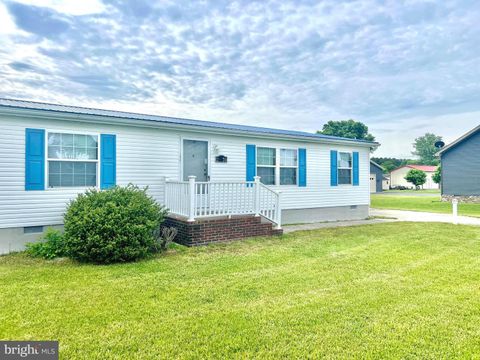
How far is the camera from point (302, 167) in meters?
10.4

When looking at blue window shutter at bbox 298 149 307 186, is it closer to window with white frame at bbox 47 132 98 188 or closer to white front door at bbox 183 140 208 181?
white front door at bbox 183 140 208 181

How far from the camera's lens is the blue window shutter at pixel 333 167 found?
36.6 feet

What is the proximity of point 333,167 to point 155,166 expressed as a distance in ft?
21.0

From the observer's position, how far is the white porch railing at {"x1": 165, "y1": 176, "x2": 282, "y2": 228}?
7051mm

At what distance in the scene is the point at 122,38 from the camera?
1038 centimetres

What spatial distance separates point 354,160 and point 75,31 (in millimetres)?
10333

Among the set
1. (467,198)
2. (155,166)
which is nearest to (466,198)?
(467,198)

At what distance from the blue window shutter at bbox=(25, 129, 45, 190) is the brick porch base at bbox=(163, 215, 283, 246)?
2.81 metres

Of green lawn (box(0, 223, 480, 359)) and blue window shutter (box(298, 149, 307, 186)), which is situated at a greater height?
blue window shutter (box(298, 149, 307, 186))

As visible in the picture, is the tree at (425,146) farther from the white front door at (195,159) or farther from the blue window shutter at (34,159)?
the blue window shutter at (34,159)

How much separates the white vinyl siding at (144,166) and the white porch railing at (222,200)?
2.42 ft

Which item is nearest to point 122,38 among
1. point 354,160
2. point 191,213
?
point 191,213

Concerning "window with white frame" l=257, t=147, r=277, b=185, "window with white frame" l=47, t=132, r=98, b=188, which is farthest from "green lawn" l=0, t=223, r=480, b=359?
"window with white frame" l=257, t=147, r=277, b=185

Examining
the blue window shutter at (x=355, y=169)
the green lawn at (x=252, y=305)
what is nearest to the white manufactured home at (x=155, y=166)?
the blue window shutter at (x=355, y=169)
